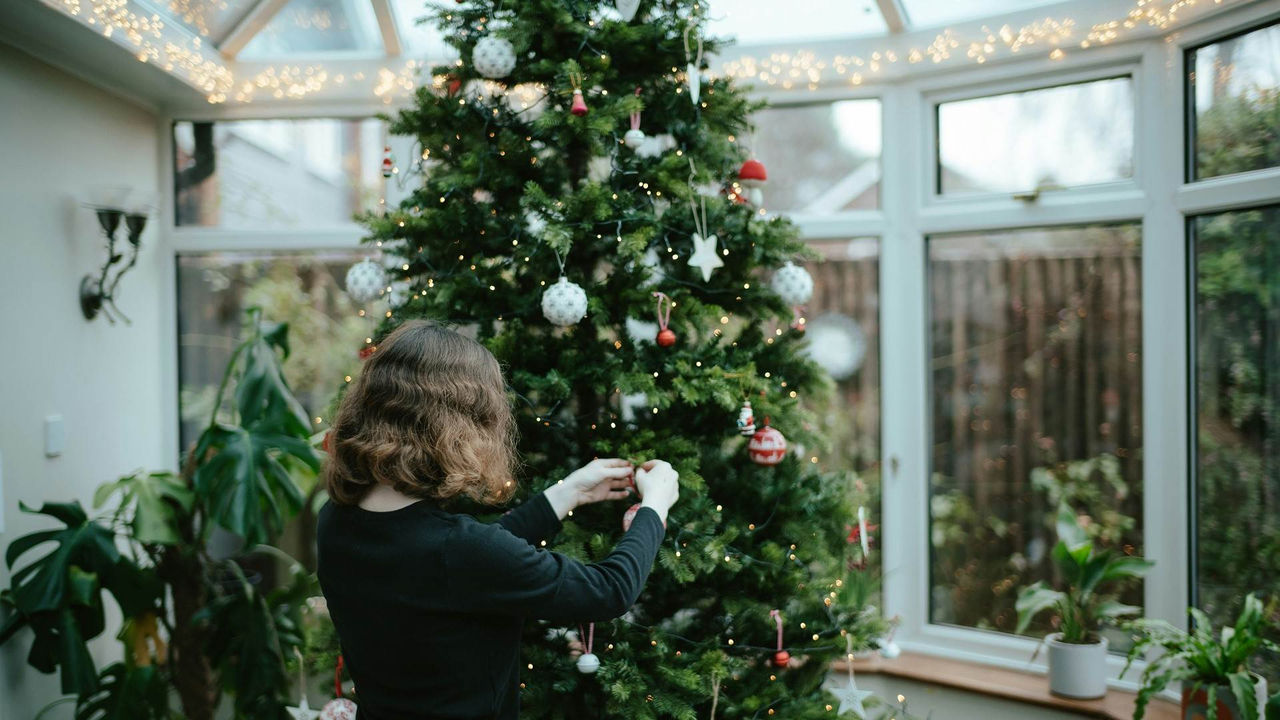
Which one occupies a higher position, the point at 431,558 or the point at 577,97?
the point at 577,97

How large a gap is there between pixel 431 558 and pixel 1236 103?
241cm

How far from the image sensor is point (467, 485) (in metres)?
1.28

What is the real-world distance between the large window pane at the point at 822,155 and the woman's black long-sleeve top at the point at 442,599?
6.30ft

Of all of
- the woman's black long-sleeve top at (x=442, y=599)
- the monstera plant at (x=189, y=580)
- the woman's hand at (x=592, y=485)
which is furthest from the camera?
the monstera plant at (x=189, y=580)

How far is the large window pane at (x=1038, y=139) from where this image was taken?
8.56 feet

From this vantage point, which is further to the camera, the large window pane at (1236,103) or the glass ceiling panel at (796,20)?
the glass ceiling panel at (796,20)

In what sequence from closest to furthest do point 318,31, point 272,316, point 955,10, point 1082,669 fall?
point 1082,669 → point 955,10 → point 318,31 → point 272,316

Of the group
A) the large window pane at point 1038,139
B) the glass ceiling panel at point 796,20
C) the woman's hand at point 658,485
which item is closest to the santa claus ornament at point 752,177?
the woman's hand at point 658,485

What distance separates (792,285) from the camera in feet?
6.12

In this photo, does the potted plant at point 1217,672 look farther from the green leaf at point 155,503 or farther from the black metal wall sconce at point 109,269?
the black metal wall sconce at point 109,269

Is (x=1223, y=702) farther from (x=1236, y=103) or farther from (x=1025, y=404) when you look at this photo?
(x=1236, y=103)

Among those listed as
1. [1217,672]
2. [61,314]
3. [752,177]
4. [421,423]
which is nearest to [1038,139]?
[752,177]

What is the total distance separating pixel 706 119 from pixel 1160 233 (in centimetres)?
146

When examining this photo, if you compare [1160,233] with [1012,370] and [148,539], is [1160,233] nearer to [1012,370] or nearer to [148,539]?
[1012,370]
